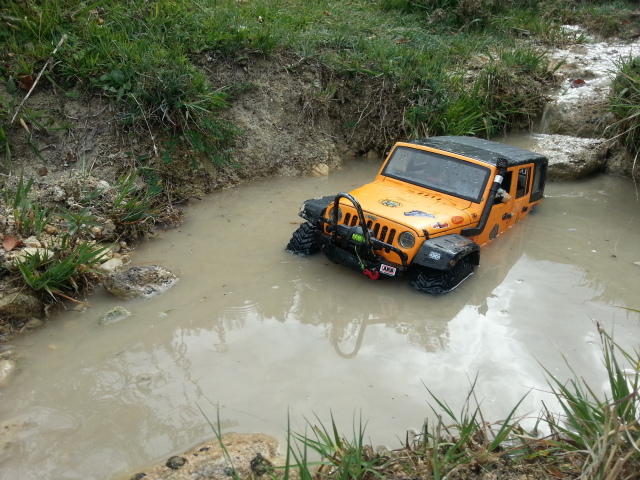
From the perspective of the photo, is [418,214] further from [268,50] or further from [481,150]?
[268,50]

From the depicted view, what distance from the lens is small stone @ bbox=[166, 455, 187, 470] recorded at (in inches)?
124

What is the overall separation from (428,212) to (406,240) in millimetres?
427

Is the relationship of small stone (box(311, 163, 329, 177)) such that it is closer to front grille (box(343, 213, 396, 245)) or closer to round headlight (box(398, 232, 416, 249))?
front grille (box(343, 213, 396, 245))

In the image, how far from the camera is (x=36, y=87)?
6488mm

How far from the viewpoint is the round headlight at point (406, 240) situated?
190 inches

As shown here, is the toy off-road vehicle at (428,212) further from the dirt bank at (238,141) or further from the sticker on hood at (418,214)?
the dirt bank at (238,141)

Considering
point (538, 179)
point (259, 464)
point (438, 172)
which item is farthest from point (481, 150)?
point (259, 464)

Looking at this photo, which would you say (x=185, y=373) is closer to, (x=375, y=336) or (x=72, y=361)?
(x=72, y=361)

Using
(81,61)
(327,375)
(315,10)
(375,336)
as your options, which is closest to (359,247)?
(375,336)

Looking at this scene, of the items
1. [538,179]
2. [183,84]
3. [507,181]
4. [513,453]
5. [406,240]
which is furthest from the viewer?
[183,84]

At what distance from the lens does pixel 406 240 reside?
16.0 ft

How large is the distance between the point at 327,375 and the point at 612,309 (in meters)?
2.74

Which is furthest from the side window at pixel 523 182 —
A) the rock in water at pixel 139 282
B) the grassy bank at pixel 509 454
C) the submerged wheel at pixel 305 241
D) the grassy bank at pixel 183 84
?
the rock in water at pixel 139 282

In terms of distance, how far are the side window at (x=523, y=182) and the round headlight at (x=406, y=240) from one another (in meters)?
1.77
